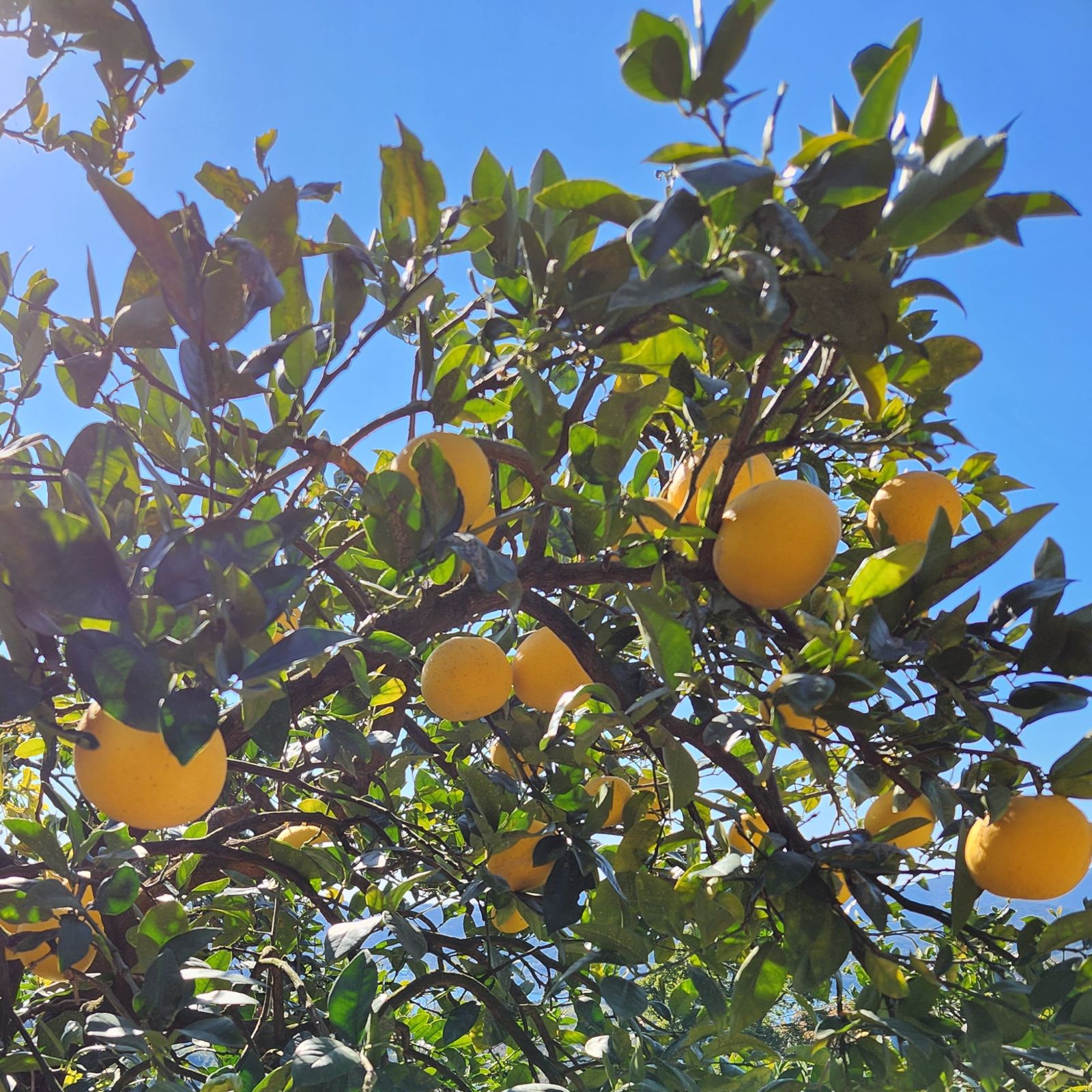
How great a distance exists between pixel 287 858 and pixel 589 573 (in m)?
0.74

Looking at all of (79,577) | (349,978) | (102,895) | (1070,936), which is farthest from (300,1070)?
(1070,936)

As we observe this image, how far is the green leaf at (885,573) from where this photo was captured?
96 cm

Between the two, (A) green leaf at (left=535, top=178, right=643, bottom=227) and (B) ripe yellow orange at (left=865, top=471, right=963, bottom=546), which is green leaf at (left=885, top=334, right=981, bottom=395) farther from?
(A) green leaf at (left=535, top=178, right=643, bottom=227)

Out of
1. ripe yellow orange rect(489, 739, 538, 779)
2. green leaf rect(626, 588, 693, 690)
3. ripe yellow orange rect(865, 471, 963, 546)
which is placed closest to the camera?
green leaf rect(626, 588, 693, 690)

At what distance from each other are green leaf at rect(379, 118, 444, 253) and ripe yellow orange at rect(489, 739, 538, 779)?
853mm

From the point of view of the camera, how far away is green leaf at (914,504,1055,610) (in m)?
1.04

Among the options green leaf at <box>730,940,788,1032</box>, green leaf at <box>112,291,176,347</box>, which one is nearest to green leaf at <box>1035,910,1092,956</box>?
green leaf at <box>730,940,788,1032</box>

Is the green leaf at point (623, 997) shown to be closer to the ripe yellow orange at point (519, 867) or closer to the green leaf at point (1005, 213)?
the ripe yellow orange at point (519, 867)

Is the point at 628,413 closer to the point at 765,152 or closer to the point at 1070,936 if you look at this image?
the point at 765,152

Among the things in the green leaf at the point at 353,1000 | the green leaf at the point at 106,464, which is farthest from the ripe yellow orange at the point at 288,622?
the green leaf at the point at 353,1000

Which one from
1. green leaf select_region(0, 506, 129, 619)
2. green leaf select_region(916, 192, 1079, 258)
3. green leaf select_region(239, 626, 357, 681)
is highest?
green leaf select_region(916, 192, 1079, 258)

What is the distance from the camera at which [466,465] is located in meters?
1.12

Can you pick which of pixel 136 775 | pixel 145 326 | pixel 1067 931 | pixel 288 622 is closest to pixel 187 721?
pixel 136 775

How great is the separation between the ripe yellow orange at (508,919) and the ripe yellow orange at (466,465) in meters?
0.64
